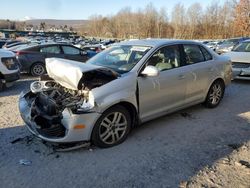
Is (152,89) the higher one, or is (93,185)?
(152,89)

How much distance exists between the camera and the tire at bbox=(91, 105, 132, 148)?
445cm

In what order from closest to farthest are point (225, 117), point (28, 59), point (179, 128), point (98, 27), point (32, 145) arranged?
point (32, 145) → point (179, 128) → point (225, 117) → point (28, 59) → point (98, 27)

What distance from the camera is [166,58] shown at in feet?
18.0

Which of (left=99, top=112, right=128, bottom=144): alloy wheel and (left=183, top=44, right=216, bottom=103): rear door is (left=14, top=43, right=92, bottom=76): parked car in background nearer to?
(left=183, top=44, right=216, bottom=103): rear door

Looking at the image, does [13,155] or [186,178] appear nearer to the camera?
[186,178]

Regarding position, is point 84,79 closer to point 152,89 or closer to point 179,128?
point 152,89

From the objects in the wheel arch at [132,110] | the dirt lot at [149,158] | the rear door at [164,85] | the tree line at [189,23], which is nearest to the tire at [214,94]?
the dirt lot at [149,158]

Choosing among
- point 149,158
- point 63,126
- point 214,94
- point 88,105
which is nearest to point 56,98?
point 63,126

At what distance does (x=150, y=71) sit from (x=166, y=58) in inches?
30.7

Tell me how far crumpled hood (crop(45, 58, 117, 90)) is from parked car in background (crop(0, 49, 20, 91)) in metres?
4.17

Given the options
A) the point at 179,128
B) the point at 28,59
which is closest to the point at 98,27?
the point at 28,59

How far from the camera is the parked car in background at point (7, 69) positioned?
28.8 feet

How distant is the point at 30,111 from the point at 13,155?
0.77 m

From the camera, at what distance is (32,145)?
15.6ft
